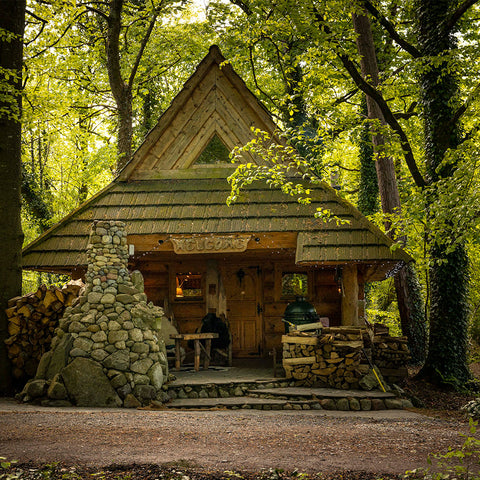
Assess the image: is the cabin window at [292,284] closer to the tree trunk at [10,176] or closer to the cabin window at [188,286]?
the cabin window at [188,286]

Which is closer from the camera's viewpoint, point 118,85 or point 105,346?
point 105,346

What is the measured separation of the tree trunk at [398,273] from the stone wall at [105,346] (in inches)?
274

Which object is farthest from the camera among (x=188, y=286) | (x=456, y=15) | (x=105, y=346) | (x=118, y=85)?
(x=118, y=85)

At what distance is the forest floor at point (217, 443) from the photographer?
14.3 ft

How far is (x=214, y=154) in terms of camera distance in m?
12.2

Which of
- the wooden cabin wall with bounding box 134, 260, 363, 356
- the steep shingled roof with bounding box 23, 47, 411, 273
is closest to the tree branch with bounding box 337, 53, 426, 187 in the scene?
the steep shingled roof with bounding box 23, 47, 411, 273

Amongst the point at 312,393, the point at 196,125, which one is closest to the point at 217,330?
the point at 312,393

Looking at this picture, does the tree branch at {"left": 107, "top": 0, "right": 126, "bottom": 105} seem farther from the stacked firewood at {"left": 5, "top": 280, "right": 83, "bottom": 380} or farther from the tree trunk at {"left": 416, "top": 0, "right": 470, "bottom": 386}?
the stacked firewood at {"left": 5, "top": 280, "right": 83, "bottom": 380}

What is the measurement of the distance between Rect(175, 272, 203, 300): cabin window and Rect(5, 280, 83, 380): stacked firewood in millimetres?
3948

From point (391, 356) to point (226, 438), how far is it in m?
5.33

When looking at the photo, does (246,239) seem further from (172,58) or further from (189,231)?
(172,58)

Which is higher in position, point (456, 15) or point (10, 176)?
point (456, 15)

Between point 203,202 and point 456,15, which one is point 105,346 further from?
point 456,15

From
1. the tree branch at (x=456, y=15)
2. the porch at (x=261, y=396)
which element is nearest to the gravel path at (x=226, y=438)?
the porch at (x=261, y=396)
